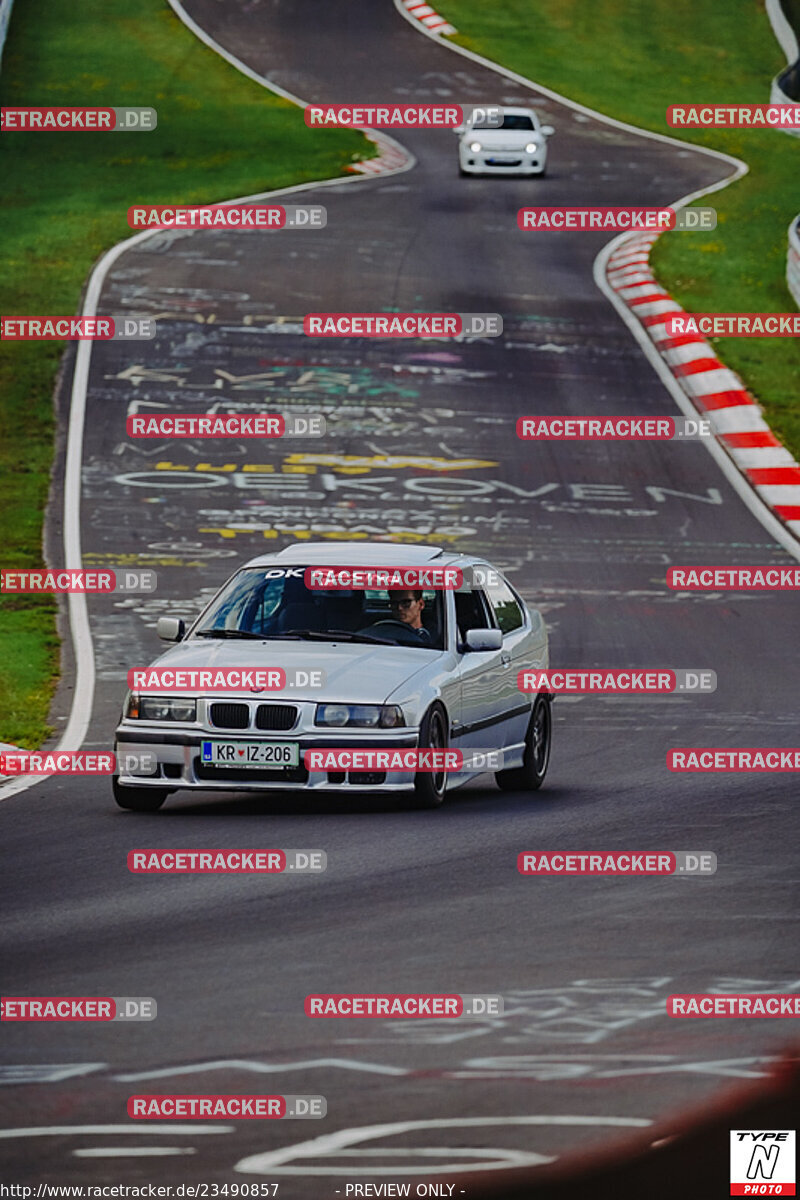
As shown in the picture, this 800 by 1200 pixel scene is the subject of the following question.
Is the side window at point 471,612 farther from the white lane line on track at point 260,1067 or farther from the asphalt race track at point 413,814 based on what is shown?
the white lane line on track at point 260,1067

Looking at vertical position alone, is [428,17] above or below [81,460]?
above

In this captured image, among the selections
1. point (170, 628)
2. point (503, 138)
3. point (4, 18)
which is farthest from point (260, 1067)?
point (4, 18)

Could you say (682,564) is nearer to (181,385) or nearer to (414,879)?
(181,385)

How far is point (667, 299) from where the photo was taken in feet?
112

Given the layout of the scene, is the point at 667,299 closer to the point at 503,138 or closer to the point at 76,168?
the point at 503,138

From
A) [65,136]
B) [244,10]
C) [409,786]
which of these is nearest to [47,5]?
[244,10]

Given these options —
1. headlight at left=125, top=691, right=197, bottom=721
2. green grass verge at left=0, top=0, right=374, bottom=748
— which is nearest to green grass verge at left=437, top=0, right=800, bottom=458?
green grass verge at left=0, top=0, right=374, bottom=748

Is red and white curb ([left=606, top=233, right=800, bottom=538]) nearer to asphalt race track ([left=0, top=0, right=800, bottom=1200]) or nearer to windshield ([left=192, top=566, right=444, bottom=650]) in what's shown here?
asphalt race track ([left=0, top=0, right=800, bottom=1200])

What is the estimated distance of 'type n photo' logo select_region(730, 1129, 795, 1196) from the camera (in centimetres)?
602

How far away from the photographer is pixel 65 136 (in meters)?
47.5

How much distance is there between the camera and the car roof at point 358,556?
1339cm

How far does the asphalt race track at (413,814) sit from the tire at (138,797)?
132mm

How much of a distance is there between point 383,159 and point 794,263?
14148 mm

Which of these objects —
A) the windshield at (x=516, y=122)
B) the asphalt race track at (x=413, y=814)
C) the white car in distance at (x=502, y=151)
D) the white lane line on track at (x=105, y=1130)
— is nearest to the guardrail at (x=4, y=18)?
the windshield at (x=516, y=122)
